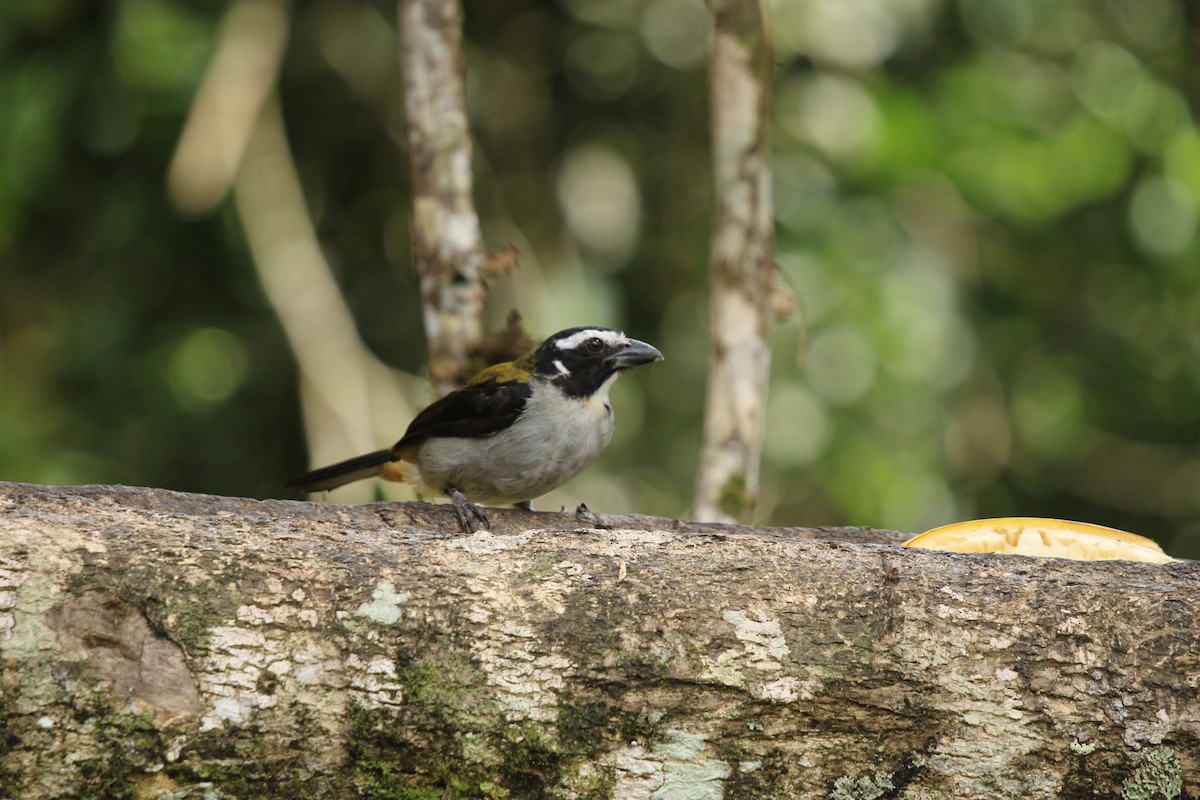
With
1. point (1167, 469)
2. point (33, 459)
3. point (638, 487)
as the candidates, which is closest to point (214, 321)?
point (33, 459)

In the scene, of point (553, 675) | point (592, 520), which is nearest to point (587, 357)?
point (592, 520)

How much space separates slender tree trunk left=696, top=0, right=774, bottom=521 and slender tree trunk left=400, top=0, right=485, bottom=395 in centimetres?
113

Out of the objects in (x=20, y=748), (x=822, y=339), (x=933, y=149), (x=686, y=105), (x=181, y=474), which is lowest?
(x=20, y=748)

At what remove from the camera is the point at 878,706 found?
272 centimetres

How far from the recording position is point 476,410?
5277 mm

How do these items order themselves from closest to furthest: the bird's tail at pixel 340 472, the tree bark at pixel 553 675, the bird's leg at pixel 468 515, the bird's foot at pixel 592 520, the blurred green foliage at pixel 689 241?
1. the tree bark at pixel 553 675
2. the bird's foot at pixel 592 520
3. the bird's leg at pixel 468 515
4. the bird's tail at pixel 340 472
5. the blurred green foliage at pixel 689 241

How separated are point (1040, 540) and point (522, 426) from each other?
7.33 ft

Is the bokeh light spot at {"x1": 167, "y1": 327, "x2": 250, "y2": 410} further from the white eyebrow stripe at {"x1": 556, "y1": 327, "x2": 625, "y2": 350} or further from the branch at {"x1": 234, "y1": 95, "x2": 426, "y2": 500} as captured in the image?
the white eyebrow stripe at {"x1": 556, "y1": 327, "x2": 625, "y2": 350}

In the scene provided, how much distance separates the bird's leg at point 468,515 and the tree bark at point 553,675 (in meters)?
1.43

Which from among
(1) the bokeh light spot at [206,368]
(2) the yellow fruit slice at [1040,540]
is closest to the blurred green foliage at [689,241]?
(1) the bokeh light spot at [206,368]

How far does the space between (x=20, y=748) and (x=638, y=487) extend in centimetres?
700

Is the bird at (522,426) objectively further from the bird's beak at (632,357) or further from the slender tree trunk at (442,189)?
the slender tree trunk at (442,189)

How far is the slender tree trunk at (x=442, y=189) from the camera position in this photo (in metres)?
5.63

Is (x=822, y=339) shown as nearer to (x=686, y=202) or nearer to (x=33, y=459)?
(x=686, y=202)
